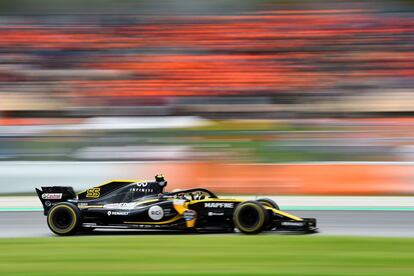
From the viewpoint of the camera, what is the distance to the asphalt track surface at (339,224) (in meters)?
9.27

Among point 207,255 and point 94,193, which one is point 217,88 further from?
point 207,255

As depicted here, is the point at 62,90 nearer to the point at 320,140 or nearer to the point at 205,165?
the point at 205,165

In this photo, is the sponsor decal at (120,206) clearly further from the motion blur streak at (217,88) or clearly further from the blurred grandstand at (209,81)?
the blurred grandstand at (209,81)

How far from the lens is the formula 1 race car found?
27.9ft

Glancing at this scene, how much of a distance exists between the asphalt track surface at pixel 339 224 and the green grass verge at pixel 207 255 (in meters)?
0.89

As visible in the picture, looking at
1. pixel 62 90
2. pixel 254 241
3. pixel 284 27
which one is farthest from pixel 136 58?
pixel 254 241

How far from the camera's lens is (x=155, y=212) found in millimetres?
8820

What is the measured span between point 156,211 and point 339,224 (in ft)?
8.85

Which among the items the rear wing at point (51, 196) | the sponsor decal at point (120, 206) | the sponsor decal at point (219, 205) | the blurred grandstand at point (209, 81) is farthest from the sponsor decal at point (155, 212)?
the blurred grandstand at point (209, 81)

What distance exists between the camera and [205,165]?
1406 centimetres

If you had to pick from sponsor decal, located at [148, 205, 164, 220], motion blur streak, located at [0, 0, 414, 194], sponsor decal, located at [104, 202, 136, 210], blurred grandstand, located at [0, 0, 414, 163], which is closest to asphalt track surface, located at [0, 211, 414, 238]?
sponsor decal, located at [148, 205, 164, 220]

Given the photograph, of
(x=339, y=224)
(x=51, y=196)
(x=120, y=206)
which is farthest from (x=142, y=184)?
(x=339, y=224)

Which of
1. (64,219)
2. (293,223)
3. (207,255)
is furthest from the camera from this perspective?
(64,219)

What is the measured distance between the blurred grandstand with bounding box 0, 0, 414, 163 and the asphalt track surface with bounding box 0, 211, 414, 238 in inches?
94.9
